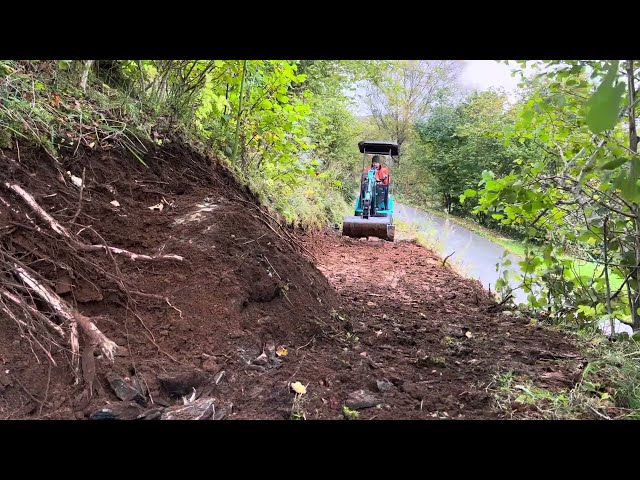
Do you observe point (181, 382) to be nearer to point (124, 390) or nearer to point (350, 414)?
point (124, 390)

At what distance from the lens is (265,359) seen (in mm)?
2344

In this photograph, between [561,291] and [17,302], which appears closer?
[17,302]

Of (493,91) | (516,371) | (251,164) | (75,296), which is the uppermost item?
(493,91)

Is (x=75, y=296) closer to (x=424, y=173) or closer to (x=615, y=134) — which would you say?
(x=615, y=134)

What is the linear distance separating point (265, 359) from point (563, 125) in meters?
2.91

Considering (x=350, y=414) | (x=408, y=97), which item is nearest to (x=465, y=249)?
(x=350, y=414)

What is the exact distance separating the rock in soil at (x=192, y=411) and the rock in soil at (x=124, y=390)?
168mm

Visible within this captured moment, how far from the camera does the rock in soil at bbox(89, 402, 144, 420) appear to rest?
1.72 meters

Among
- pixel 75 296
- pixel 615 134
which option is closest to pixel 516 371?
pixel 615 134

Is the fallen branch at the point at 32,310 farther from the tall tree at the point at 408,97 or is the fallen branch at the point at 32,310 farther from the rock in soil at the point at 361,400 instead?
the tall tree at the point at 408,97

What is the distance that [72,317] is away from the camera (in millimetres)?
1998

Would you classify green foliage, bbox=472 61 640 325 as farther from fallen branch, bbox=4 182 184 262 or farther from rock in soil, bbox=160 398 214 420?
fallen branch, bbox=4 182 184 262

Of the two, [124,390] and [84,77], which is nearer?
[124,390]

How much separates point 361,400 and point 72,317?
4.69 feet
